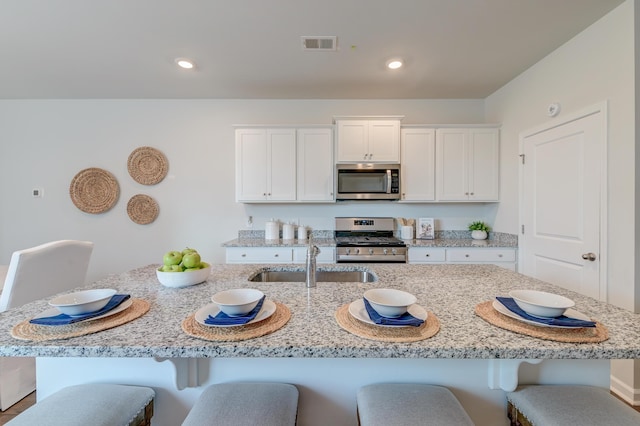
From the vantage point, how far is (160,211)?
3.37m

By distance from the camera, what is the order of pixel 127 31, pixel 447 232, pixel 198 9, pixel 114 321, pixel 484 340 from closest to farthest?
pixel 484 340 → pixel 114 321 → pixel 198 9 → pixel 127 31 → pixel 447 232

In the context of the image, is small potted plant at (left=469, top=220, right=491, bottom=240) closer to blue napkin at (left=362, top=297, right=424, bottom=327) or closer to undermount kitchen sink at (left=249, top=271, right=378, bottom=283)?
undermount kitchen sink at (left=249, top=271, right=378, bottom=283)

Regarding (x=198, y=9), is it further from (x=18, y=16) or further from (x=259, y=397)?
(x=259, y=397)

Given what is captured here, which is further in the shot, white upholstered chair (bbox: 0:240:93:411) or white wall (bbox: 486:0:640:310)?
white wall (bbox: 486:0:640:310)

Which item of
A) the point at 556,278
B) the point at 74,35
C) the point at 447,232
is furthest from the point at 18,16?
the point at 556,278

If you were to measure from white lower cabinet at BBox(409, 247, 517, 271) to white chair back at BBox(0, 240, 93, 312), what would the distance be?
288 cm

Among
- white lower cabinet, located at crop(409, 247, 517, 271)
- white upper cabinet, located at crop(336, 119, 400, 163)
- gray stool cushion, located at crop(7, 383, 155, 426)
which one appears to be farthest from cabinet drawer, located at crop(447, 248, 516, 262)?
gray stool cushion, located at crop(7, 383, 155, 426)

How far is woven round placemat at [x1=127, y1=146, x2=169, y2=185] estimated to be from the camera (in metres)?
3.32

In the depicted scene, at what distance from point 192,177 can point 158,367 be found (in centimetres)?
275

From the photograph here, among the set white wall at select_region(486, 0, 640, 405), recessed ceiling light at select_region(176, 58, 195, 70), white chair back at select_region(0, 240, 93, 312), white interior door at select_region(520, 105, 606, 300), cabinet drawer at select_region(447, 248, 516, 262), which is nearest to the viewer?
white chair back at select_region(0, 240, 93, 312)

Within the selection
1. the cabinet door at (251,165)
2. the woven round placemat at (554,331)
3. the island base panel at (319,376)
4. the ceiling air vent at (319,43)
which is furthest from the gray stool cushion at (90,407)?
the ceiling air vent at (319,43)

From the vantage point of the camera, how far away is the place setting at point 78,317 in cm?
78

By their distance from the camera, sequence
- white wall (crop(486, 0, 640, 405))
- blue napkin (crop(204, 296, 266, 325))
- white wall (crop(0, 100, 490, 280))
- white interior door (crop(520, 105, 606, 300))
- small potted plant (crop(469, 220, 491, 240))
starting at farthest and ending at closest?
white wall (crop(0, 100, 490, 280))
small potted plant (crop(469, 220, 491, 240))
white interior door (crop(520, 105, 606, 300))
white wall (crop(486, 0, 640, 405))
blue napkin (crop(204, 296, 266, 325))

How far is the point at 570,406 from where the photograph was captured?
2.75 feet
